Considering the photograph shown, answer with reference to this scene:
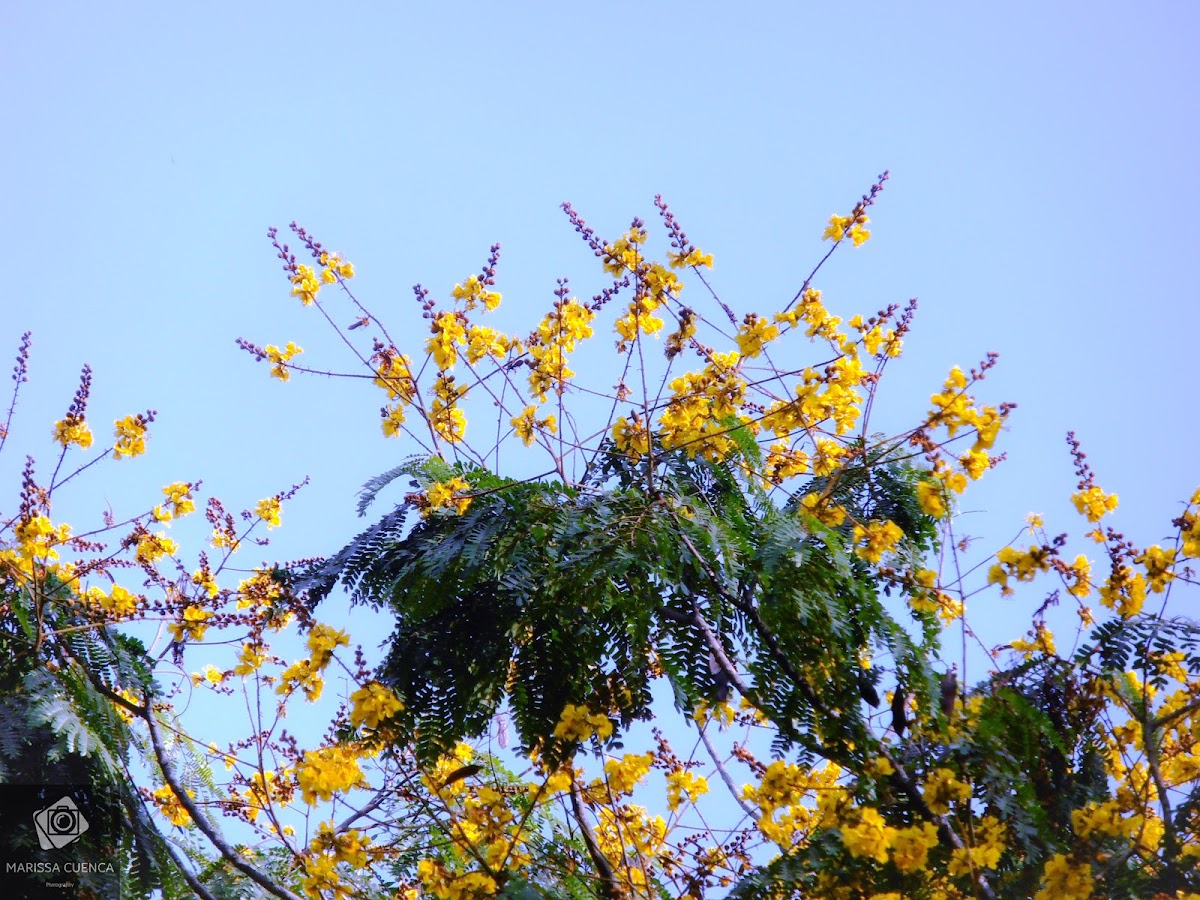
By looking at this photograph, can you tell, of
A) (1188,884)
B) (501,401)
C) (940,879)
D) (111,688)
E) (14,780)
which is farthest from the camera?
(501,401)

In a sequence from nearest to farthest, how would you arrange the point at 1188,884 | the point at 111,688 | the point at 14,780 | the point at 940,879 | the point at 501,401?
the point at 1188,884 < the point at 940,879 < the point at 14,780 < the point at 111,688 < the point at 501,401

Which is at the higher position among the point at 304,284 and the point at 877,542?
the point at 304,284

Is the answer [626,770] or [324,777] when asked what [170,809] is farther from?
[626,770]

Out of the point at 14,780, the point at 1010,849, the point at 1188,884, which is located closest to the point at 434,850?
the point at 14,780

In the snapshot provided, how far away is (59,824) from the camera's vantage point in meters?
3.45

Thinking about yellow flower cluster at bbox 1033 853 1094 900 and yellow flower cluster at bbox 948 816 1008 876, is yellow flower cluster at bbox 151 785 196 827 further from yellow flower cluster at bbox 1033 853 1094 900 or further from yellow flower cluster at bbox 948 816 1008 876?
yellow flower cluster at bbox 1033 853 1094 900

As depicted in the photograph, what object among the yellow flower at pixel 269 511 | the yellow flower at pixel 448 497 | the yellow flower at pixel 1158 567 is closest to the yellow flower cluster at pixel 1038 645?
Answer: the yellow flower at pixel 1158 567

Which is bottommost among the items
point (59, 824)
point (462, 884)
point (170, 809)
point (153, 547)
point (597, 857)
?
point (462, 884)

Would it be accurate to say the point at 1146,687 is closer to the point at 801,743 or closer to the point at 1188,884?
the point at 1188,884

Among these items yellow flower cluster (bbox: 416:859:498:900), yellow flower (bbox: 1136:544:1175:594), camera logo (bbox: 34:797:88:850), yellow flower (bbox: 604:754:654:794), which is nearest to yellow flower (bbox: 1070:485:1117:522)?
yellow flower (bbox: 1136:544:1175:594)

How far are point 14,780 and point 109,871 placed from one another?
0.41m

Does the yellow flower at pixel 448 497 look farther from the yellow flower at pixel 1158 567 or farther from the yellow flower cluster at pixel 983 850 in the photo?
the yellow flower at pixel 1158 567

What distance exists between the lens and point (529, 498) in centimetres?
301

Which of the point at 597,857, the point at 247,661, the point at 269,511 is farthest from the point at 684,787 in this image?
the point at 269,511
